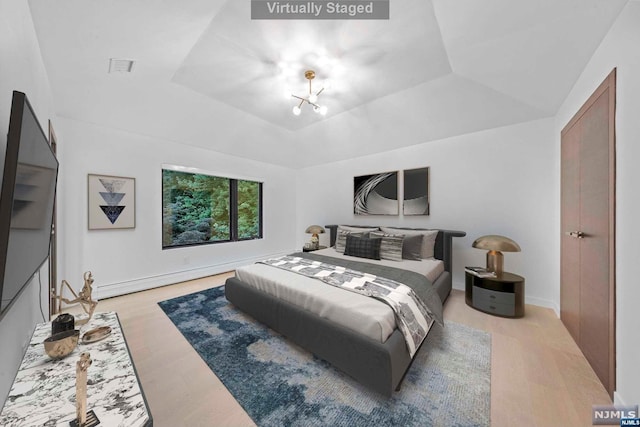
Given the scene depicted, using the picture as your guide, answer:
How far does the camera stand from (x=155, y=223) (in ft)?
11.7

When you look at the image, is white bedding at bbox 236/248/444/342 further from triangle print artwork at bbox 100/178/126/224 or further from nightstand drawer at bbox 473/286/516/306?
triangle print artwork at bbox 100/178/126/224

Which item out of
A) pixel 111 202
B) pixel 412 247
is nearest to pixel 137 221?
pixel 111 202

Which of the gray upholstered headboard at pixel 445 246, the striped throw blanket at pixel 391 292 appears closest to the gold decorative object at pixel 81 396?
the striped throw blanket at pixel 391 292

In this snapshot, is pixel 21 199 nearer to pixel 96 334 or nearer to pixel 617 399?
pixel 96 334

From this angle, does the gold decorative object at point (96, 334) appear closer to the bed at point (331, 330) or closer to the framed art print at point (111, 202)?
the bed at point (331, 330)

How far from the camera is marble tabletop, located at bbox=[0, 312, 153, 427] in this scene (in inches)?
30.6

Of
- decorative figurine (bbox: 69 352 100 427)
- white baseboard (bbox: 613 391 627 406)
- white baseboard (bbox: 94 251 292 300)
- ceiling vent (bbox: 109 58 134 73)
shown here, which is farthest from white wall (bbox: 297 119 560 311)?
decorative figurine (bbox: 69 352 100 427)

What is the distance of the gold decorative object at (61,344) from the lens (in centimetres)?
107

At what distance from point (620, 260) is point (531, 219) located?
1.71 m

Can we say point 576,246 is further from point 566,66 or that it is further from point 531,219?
point 566,66

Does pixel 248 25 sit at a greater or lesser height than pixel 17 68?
greater

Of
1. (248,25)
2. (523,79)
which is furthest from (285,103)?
(523,79)

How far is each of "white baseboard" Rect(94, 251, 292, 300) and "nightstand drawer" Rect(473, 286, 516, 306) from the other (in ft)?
13.0

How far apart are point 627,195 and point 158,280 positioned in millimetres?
5012
